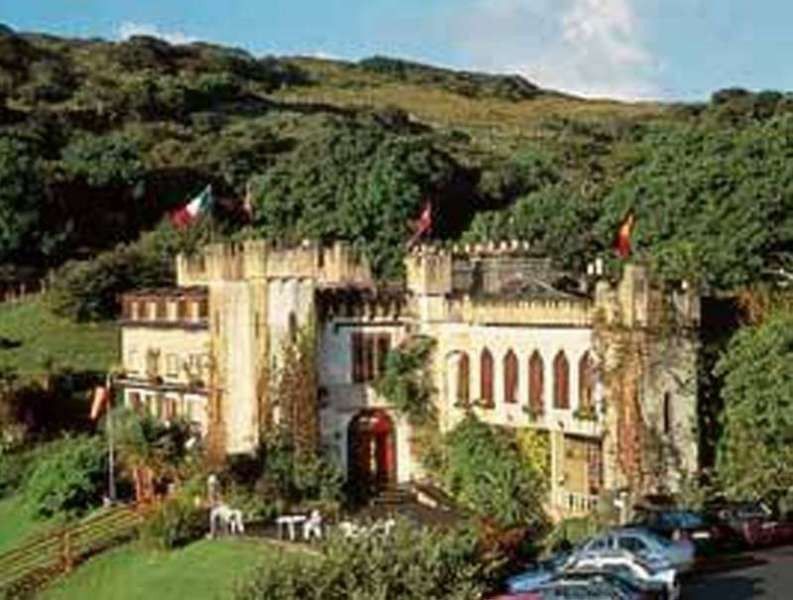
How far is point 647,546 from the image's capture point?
4000cm

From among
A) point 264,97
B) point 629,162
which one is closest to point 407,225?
point 629,162

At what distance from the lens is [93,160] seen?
4235 inches

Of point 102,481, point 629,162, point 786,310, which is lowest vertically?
point 102,481

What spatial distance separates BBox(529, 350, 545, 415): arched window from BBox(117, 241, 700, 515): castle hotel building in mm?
39


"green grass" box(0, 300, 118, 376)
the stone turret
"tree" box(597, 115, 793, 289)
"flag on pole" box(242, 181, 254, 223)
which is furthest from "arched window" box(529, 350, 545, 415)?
"flag on pole" box(242, 181, 254, 223)

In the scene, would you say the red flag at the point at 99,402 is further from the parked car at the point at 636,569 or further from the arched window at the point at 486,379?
the parked car at the point at 636,569

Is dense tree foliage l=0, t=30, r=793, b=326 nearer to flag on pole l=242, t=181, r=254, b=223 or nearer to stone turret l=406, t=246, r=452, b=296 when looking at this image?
flag on pole l=242, t=181, r=254, b=223

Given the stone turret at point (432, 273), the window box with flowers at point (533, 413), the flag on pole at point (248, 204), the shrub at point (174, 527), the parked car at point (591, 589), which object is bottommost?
the shrub at point (174, 527)

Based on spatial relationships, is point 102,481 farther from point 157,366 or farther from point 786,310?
point 786,310

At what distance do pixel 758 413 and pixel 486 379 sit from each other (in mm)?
8606

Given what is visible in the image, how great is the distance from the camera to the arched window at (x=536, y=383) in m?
51.5

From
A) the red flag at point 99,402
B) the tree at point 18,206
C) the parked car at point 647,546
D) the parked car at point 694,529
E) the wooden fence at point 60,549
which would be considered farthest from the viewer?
the tree at point 18,206

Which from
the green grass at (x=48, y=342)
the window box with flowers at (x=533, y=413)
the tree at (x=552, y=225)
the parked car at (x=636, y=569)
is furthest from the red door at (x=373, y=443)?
the tree at (x=552, y=225)

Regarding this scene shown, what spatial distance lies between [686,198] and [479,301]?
61.0 ft
